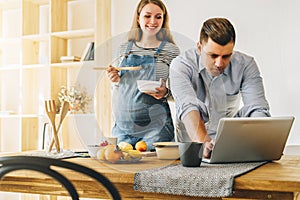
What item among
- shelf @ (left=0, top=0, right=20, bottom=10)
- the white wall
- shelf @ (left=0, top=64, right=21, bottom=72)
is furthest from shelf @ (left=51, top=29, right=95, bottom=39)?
the white wall

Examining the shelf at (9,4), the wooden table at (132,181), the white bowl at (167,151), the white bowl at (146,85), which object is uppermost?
the shelf at (9,4)

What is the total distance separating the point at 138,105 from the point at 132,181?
473 millimetres

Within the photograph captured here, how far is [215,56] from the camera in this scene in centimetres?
205

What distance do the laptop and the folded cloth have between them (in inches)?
6.4

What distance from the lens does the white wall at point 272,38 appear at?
3.22 meters

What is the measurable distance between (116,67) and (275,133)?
0.70 metres

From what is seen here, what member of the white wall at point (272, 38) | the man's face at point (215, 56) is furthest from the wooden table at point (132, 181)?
the white wall at point (272, 38)

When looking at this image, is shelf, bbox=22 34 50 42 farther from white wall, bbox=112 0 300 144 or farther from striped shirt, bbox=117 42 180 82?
striped shirt, bbox=117 42 180 82

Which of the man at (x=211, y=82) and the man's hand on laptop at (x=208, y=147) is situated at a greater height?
the man at (x=211, y=82)

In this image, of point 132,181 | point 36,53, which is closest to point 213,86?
point 132,181

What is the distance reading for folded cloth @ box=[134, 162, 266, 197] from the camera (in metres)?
1.42

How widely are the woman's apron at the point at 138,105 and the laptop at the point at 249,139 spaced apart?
302 mm

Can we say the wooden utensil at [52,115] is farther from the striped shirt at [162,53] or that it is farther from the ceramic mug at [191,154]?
the ceramic mug at [191,154]

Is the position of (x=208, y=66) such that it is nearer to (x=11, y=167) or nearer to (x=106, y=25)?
(x=11, y=167)
